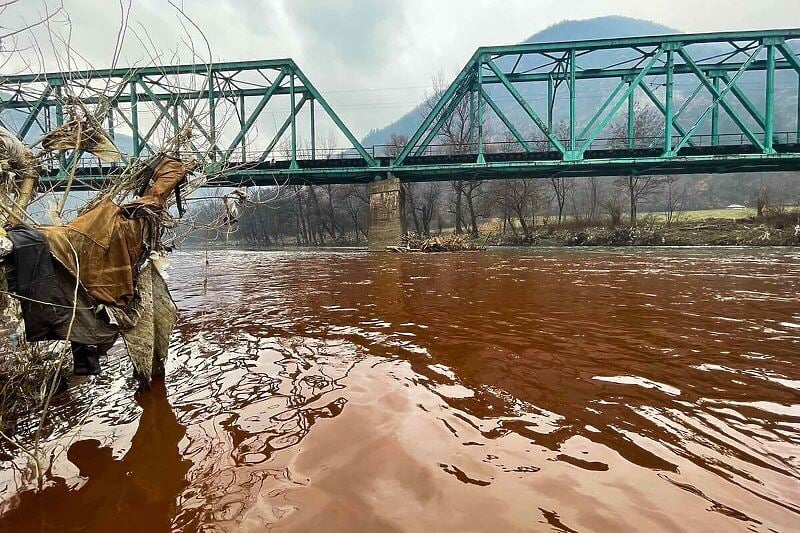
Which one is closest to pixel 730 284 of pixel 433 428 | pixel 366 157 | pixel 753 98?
pixel 433 428

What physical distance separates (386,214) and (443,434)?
27.8 metres

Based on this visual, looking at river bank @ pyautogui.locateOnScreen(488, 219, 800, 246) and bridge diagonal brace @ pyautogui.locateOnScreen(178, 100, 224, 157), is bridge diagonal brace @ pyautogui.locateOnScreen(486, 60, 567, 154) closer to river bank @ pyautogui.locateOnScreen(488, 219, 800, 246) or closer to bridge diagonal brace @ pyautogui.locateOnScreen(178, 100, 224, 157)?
river bank @ pyautogui.locateOnScreen(488, 219, 800, 246)

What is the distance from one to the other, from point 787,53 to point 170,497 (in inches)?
1558

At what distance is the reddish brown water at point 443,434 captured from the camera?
191 cm

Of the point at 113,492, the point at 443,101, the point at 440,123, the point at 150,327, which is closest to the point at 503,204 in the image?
the point at 440,123

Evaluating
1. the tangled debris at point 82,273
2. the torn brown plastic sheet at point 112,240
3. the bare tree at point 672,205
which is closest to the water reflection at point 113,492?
the tangled debris at point 82,273

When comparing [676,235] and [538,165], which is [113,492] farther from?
[676,235]

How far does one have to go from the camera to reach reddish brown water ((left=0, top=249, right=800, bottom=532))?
1.91 metres

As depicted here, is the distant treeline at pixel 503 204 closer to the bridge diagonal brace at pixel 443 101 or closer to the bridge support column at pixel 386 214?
the bridge support column at pixel 386 214

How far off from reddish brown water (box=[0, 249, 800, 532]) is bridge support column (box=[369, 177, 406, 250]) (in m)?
24.1

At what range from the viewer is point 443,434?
2.63 m

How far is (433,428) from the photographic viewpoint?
272 cm

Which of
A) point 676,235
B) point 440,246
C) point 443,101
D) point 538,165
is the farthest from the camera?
point 443,101

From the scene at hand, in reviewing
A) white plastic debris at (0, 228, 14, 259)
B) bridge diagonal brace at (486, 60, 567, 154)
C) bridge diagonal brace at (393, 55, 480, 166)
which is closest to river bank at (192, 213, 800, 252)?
bridge diagonal brace at (393, 55, 480, 166)
